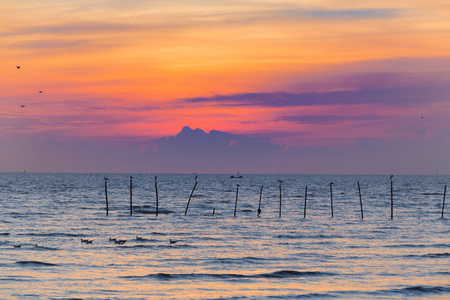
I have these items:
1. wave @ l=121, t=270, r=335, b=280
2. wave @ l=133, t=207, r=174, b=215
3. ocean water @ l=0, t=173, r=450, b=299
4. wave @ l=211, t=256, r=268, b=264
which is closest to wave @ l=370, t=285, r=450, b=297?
ocean water @ l=0, t=173, r=450, b=299

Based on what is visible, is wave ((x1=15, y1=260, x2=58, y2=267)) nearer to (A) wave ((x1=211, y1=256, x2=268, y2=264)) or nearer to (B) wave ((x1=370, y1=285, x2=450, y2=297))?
(A) wave ((x1=211, y1=256, x2=268, y2=264))

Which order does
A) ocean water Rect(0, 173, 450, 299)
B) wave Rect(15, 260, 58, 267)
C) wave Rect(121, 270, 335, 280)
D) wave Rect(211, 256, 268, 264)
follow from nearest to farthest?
1. ocean water Rect(0, 173, 450, 299)
2. wave Rect(121, 270, 335, 280)
3. wave Rect(15, 260, 58, 267)
4. wave Rect(211, 256, 268, 264)

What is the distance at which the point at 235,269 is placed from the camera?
1361 inches

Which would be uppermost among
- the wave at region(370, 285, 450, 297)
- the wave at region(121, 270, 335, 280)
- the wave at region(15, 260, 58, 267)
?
the wave at region(15, 260, 58, 267)

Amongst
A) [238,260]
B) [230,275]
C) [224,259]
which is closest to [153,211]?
[224,259]

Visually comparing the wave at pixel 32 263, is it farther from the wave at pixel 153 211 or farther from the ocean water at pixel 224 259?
the wave at pixel 153 211

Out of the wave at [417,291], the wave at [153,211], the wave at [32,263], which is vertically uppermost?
Answer: the wave at [153,211]

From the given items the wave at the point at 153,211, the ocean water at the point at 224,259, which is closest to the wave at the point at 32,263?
the ocean water at the point at 224,259

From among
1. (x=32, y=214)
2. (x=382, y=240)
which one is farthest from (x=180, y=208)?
(x=382, y=240)

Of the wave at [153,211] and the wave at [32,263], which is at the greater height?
the wave at [153,211]

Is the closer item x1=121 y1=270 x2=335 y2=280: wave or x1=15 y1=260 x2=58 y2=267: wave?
x1=121 y1=270 x2=335 y2=280: wave

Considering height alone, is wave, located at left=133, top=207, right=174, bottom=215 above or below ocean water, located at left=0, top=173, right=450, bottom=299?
above

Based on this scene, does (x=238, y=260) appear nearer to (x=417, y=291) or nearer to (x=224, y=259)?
(x=224, y=259)

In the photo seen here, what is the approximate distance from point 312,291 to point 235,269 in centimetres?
660
